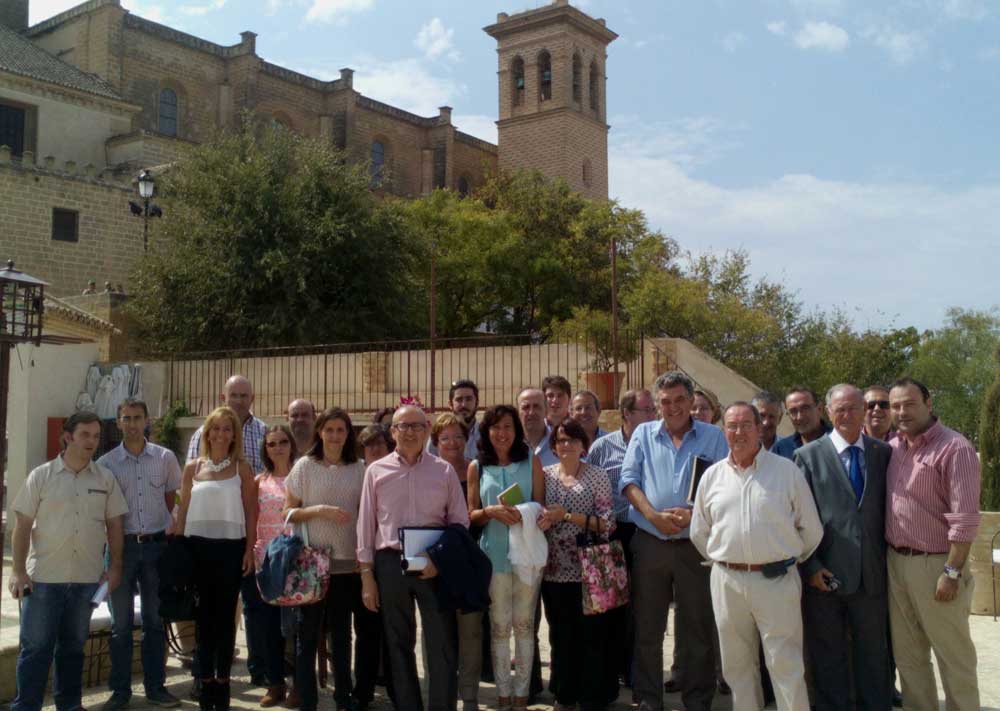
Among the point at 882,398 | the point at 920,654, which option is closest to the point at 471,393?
the point at 882,398

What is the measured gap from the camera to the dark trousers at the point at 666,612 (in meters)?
5.18

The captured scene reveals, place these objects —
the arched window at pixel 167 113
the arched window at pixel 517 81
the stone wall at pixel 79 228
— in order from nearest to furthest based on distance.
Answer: the stone wall at pixel 79 228, the arched window at pixel 167 113, the arched window at pixel 517 81

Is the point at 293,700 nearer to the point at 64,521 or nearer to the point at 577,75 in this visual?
the point at 64,521

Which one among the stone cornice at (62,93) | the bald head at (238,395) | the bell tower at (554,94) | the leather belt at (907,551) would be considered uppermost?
the bell tower at (554,94)

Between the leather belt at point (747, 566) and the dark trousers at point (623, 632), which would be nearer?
the leather belt at point (747, 566)

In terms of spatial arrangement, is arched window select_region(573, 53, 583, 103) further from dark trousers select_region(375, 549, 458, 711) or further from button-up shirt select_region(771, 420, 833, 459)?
dark trousers select_region(375, 549, 458, 711)

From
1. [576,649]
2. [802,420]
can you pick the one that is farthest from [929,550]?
[576,649]

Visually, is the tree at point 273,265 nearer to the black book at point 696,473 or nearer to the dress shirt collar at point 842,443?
the black book at point 696,473

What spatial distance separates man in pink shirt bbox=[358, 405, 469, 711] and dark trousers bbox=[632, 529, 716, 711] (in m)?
1.02

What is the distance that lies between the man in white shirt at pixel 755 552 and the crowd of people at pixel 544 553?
0.01 meters

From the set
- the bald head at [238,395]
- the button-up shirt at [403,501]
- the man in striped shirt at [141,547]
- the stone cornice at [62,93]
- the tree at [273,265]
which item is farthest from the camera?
the stone cornice at [62,93]

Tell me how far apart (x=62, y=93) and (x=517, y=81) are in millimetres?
21389

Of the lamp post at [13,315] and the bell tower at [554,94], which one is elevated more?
the bell tower at [554,94]

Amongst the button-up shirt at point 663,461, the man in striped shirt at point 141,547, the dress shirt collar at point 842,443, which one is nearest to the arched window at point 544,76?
the man in striped shirt at point 141,547
